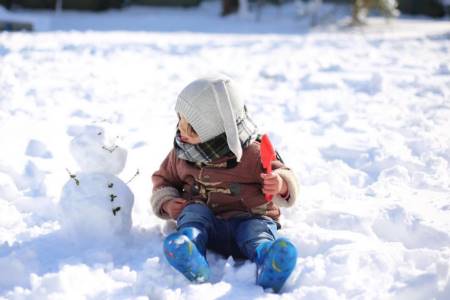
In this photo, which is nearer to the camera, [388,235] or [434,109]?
[388,235]

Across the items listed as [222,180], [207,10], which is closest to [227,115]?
[222,180]

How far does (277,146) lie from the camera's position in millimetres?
3744

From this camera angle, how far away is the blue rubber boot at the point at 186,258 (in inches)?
80.3

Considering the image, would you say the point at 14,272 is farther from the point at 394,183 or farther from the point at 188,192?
the point at 394,183

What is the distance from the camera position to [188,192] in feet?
8.61

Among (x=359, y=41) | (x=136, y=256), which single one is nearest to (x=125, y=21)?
(x=359, y=41)

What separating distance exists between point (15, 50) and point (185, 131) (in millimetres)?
4730

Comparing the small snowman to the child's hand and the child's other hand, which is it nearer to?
the child's other hand

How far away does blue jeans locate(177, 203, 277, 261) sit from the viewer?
2291 mm

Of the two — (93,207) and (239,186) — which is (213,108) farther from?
(93,207)

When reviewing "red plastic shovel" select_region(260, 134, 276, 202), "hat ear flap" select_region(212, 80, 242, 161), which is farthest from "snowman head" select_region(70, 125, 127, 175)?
"red plastic shovel" select_region(260, 134, 276, 202)

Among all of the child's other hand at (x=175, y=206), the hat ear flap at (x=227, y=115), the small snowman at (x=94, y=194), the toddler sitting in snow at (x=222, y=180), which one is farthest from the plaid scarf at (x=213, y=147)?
the small snowman at (x=94, y=194)

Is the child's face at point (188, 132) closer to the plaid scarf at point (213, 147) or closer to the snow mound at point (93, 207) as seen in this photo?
the plaid scarf at point (213, 147)

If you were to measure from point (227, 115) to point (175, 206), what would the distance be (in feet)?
1.67
